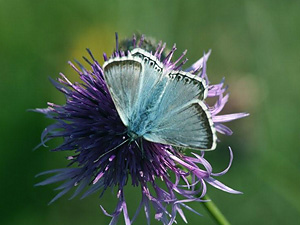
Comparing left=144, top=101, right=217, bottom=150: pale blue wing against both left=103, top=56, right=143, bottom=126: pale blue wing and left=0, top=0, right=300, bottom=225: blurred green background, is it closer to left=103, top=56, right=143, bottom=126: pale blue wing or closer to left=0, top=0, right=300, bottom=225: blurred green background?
left=103, top=56, right=143, bottom=126: pale blue wing

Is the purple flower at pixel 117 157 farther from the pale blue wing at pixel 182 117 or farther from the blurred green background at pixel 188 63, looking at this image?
the blurred green background at pixel 188 63

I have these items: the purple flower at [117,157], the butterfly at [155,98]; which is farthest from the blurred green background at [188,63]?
the butterfly at [155,98]

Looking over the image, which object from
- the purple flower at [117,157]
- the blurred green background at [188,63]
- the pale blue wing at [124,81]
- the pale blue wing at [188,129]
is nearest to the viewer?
the pale blue wing at [188,129]

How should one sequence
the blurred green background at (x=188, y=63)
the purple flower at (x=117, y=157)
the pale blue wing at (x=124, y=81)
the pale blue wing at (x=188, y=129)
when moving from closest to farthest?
the pale blue wing at (x=188, y=129) < the pale blue wing at (x=124, y=81) < the purple flower at (x=117, y=157) < the blurred green background at (x=188, y=63)

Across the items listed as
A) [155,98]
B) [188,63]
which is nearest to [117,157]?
[155,98]

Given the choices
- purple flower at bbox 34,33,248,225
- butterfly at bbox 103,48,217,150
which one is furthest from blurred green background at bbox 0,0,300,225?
butterfly at bbox 103,48,217,150

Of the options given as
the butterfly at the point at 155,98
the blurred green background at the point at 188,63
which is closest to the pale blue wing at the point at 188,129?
the butterfly at the point at 155,98

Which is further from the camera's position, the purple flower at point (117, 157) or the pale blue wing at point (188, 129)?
the purple flower at point (117, 157)

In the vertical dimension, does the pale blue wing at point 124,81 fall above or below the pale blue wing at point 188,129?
above
